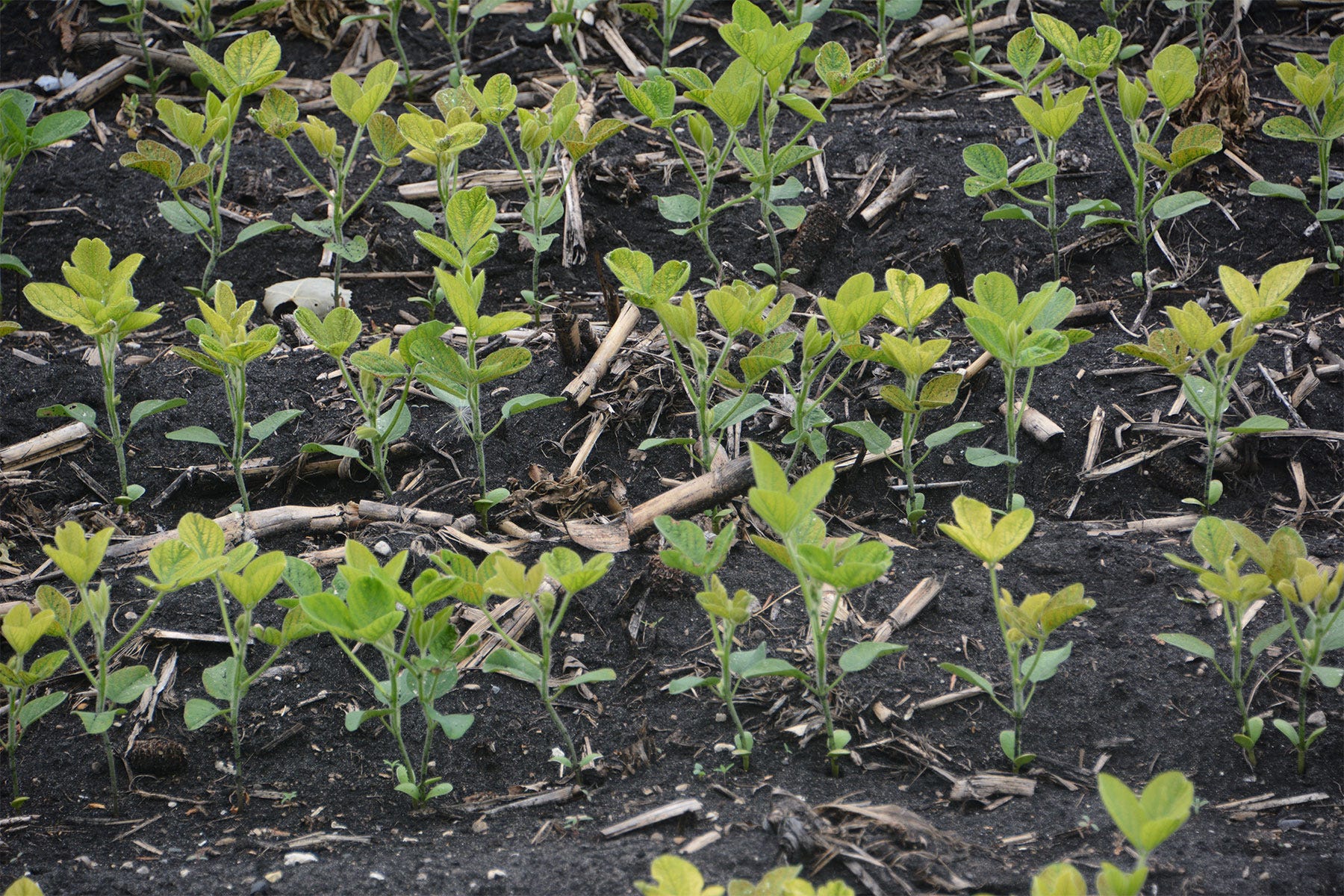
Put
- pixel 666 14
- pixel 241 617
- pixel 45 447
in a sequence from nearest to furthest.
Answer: pixel 241 617 → pixel 45 447 → pixel 666 14

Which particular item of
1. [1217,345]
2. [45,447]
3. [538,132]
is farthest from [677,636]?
[45,447]

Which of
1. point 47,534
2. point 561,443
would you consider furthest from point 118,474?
point 561,443

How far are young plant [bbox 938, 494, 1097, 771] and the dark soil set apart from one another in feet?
0.30

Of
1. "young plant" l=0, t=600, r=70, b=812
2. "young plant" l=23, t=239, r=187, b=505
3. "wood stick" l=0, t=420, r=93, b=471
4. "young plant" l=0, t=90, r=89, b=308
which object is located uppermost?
"young plant" l=0, t=90, r=89, b=308

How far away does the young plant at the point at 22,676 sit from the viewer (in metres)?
1.58

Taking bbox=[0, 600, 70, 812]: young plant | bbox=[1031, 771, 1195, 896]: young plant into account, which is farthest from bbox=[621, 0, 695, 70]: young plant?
bbox=[1031, 771, 1195, 896]: young plant

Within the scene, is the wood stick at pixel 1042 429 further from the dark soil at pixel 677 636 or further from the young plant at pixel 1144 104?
the young plant at pixel 1144 104

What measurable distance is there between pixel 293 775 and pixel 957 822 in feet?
3.47

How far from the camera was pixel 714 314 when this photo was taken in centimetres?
207

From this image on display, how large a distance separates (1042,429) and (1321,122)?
1.16 m

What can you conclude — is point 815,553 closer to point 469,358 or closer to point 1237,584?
point 1237,584

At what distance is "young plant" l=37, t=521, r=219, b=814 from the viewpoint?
160 centimetres

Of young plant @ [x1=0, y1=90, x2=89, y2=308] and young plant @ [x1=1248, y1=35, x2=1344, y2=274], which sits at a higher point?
young plant @ [x1=0, y1=90, x2=89, y2=308]

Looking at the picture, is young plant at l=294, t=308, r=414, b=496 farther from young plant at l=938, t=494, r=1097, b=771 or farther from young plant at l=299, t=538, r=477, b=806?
young plant at l=938, t=494, r=1097, b=771
